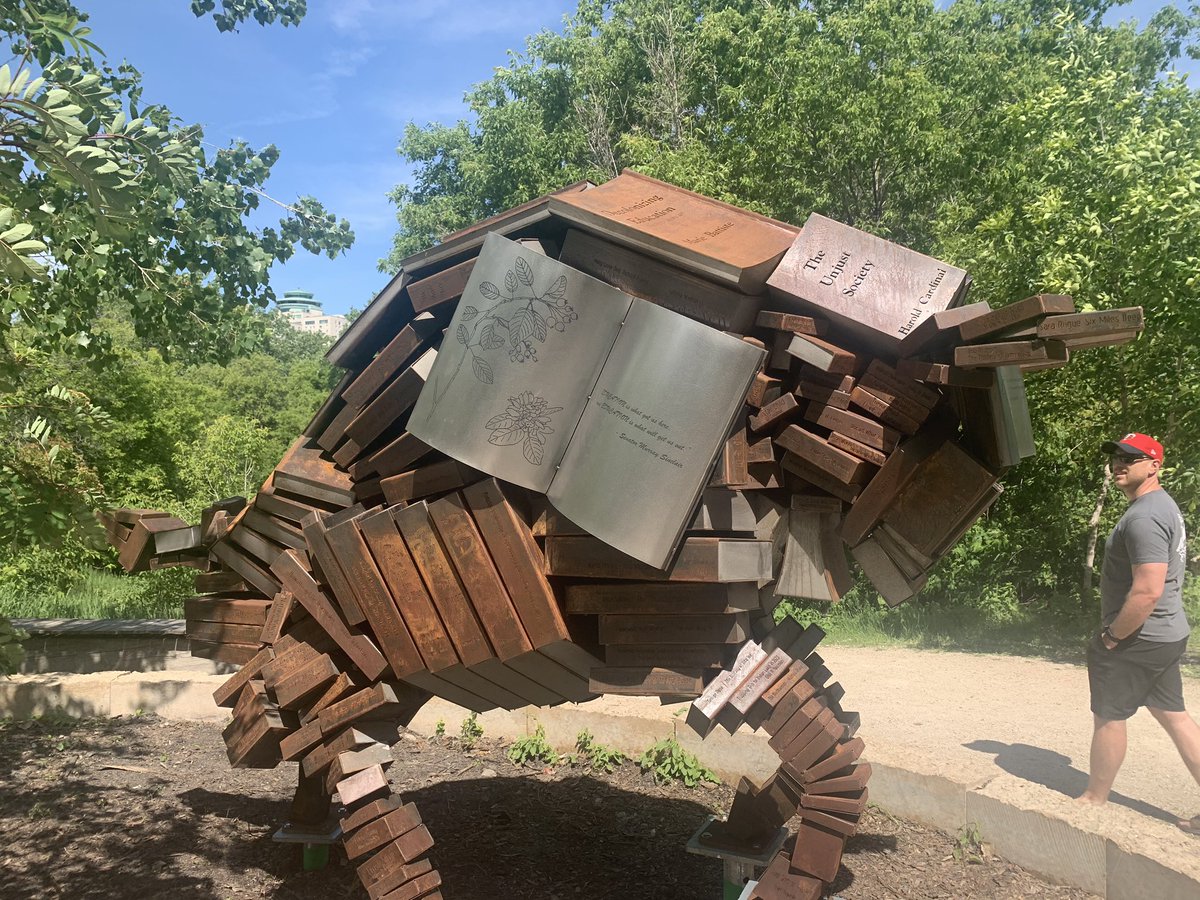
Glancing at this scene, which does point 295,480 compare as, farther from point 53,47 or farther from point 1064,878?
point 1064,878

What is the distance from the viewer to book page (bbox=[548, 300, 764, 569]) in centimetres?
246

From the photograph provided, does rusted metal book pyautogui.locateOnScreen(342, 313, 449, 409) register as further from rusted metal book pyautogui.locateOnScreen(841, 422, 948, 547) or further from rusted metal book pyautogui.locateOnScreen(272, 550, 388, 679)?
rusted metal book pyautogui.locateOnScreen(841, 422, 948, 547)

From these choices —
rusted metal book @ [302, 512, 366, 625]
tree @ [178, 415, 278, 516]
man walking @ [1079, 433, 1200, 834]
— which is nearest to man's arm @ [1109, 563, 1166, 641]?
man walking @ [1079, 433, 1200, 834]

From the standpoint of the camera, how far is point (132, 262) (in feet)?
16.2

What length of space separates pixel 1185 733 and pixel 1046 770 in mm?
991

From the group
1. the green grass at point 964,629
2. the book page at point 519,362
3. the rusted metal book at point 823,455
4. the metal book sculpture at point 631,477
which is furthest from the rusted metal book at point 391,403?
the green grass at point 964,629

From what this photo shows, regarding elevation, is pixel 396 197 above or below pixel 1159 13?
below

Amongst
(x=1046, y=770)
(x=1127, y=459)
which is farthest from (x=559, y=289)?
(x=1046, y=770)

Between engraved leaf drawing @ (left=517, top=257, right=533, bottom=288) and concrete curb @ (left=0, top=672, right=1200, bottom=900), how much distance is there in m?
2.85

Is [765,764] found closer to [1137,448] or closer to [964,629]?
[1137,448]

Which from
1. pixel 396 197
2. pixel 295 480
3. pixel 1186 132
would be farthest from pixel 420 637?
pixel 396 197

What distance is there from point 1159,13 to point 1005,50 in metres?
6.90

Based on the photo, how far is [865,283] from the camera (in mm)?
2482

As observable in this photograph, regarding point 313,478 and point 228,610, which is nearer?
point 313,478
